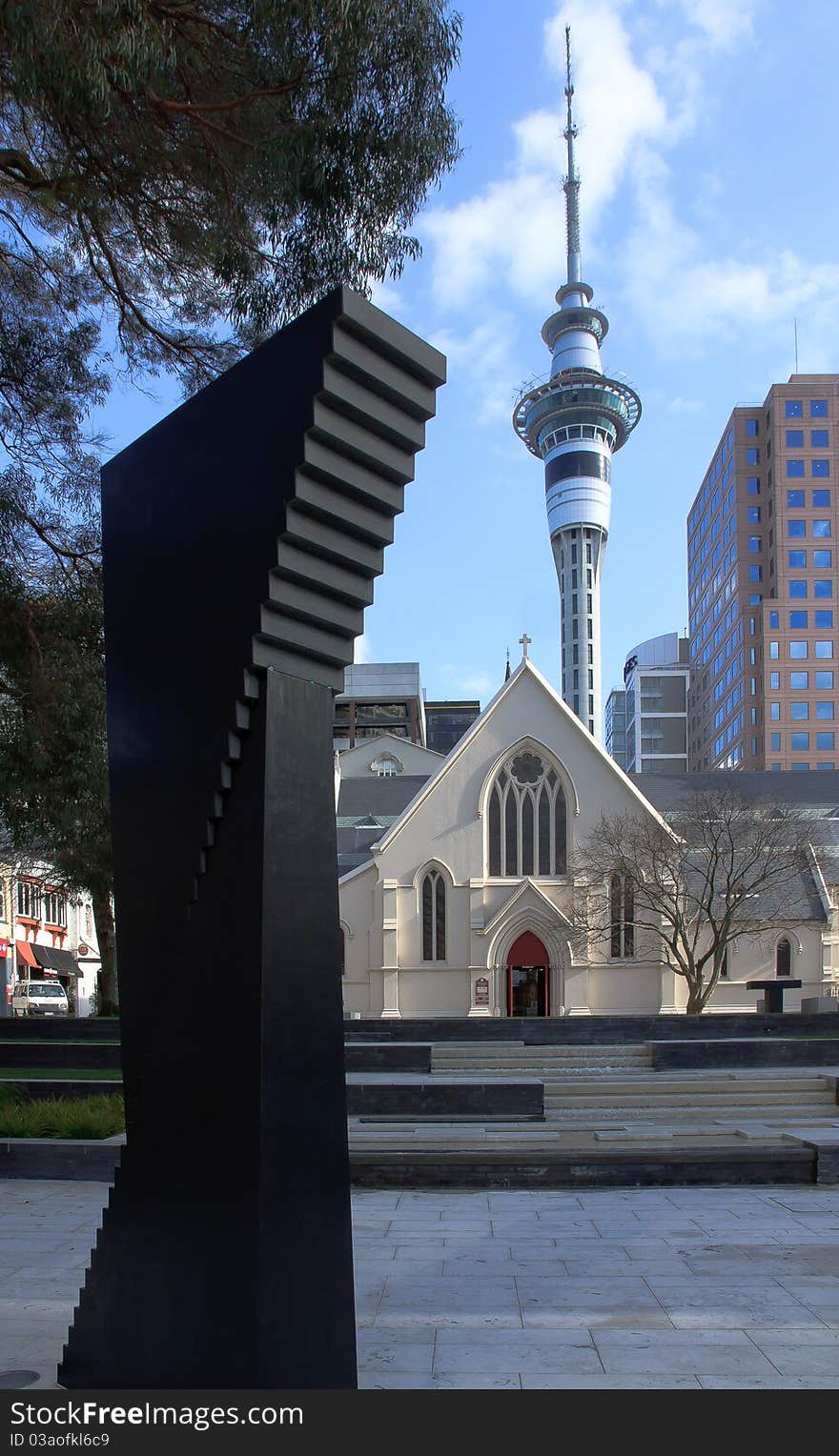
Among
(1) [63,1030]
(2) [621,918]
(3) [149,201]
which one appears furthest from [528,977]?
(3) [149,201]

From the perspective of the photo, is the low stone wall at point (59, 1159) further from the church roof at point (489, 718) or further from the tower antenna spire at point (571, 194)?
the tower antenna spire at point (571, 194)

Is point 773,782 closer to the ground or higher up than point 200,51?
closer to the ground

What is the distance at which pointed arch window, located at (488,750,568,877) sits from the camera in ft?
136

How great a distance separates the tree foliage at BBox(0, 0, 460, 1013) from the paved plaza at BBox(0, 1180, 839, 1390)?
6.03 m

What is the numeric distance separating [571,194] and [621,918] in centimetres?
10022

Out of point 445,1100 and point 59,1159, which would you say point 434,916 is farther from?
point 59,1159

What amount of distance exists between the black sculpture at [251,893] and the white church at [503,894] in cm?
3467

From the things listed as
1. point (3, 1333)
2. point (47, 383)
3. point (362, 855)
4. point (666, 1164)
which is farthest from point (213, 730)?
point (362, 855)

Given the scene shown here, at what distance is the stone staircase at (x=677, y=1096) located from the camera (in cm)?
1769

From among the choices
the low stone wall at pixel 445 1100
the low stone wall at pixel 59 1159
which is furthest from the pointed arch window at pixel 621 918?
the low stone wall at pixel 59 1159

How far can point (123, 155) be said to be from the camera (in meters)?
11.2

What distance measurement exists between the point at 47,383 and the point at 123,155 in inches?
162

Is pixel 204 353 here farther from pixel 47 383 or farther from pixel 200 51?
pixel 200 51

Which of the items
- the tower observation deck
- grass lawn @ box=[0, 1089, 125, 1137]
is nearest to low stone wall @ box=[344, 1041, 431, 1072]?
grass lawn @ box=[0, 1089, 125, 1137]
